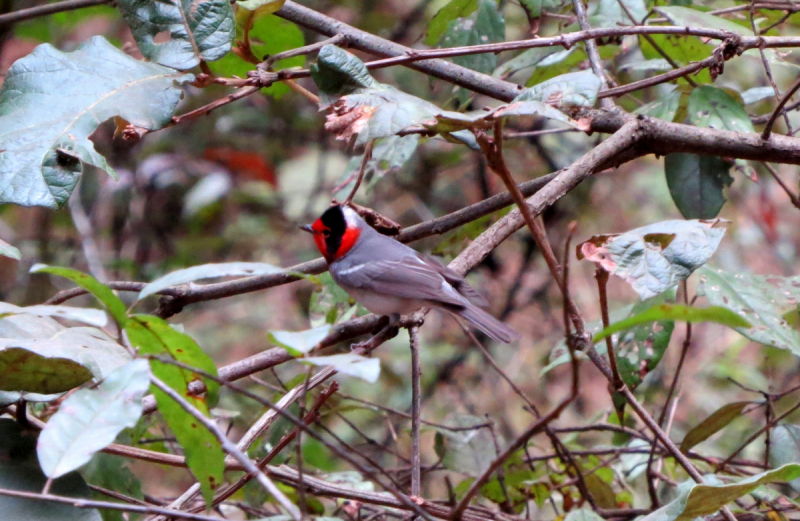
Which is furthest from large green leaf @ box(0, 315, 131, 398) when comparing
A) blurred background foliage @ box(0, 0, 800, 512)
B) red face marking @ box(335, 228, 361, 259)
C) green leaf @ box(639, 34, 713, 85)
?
blurred background foliage @ box(0, 0, 800, 512)

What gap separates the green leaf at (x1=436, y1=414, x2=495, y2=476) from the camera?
298 cm

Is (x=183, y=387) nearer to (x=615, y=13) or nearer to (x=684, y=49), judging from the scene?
(x=684, y=49)

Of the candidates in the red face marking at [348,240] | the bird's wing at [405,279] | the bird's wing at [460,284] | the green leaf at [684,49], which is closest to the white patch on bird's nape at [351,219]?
the red face marking at [348,240]

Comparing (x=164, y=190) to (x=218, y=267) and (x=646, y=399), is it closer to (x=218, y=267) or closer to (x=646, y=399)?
(x=646, y=399)

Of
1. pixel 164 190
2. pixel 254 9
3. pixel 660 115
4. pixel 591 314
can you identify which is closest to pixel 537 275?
pixel 591 314

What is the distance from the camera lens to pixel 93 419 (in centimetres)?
127

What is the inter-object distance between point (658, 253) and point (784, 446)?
3.99 ft

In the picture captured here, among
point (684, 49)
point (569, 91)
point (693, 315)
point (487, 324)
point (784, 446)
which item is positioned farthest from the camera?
point (684, 49)

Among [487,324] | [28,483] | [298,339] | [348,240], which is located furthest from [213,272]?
[348,240]

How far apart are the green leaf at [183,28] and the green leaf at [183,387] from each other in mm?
Result: 985

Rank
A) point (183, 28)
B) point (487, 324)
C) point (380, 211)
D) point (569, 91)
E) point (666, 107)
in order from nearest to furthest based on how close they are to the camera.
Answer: point (569, 91) → point (183, 28) → point (666, 107) → point (487, 324) → point (380, 211)

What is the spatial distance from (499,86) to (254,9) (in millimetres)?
937

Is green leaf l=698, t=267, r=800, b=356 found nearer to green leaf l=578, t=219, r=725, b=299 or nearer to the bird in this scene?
green leaf l=578, t=219, r=725, b=299

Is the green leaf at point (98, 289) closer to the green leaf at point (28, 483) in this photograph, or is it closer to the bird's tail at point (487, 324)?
the green leaf at point (28, 483)
